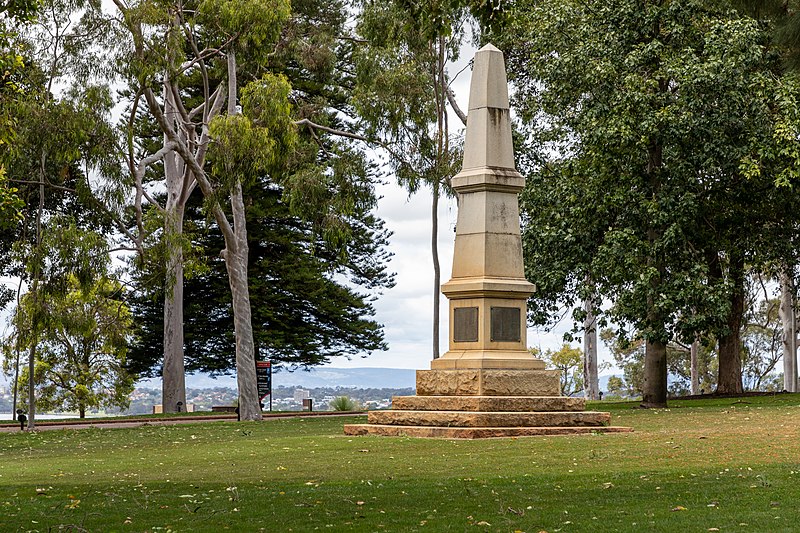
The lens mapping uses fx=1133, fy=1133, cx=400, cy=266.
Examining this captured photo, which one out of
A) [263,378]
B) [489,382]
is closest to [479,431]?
[489,382]

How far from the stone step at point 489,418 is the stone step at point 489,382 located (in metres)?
0.69

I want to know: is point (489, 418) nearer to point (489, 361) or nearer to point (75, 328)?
point (489, 361)

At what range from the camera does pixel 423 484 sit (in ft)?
38.9

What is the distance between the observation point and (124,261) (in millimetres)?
39250

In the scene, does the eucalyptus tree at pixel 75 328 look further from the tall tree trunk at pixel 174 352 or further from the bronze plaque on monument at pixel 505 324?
the bronze plaque on monument at pixel 505 324

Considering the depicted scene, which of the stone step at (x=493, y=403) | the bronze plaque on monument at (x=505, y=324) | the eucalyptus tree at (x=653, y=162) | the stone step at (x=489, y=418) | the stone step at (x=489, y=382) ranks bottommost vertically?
the stone step at (x=489, y=418)

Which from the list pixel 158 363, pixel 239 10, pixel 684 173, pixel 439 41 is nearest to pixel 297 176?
pixel 239 10

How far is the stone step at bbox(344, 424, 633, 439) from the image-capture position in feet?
61.3

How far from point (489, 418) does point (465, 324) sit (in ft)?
8.42

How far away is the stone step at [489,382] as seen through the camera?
20125mm

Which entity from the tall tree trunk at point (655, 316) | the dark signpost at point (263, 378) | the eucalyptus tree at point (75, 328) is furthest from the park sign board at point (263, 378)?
the tall tree trunk at point (655, 316)

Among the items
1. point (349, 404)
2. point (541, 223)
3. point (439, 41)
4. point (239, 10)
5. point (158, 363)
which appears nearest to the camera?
point (239, 10)

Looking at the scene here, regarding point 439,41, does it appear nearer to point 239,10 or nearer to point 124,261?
point 239,10

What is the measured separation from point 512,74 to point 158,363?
2256 centimetres
